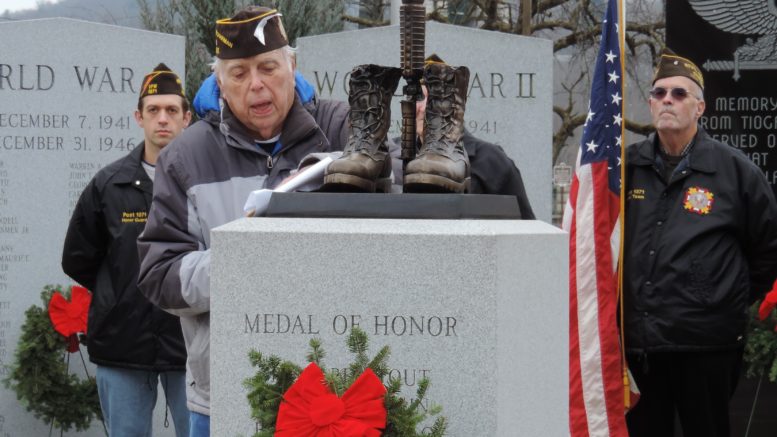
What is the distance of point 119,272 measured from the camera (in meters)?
6.34

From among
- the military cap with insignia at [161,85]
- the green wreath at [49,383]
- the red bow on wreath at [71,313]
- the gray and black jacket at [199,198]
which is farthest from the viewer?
the green wreath at [49,383]

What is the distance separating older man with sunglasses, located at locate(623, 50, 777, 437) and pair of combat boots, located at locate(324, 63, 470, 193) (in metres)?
3.00

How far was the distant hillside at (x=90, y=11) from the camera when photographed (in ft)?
58.8

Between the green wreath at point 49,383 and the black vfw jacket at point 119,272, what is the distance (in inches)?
62.4

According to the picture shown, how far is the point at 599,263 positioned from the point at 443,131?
323cm

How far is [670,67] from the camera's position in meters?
6.68

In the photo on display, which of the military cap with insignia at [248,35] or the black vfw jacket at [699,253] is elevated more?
the military cap with insignia at [248,35]

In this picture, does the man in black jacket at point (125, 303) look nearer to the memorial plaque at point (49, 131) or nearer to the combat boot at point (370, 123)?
the memorial plaque at point (49, 131)

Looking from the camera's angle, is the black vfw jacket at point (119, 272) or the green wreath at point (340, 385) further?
the black vfw jacket at point (119, 272)

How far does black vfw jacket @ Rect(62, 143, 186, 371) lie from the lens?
6184 millimetres

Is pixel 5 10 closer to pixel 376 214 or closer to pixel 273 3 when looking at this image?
pixel 273 3

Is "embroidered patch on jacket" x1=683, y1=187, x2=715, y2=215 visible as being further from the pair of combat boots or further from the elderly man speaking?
the pair of combat boots

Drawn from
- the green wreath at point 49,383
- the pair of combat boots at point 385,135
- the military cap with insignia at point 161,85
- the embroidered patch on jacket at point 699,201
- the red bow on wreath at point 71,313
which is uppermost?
the military cap with insignia at point 161,85

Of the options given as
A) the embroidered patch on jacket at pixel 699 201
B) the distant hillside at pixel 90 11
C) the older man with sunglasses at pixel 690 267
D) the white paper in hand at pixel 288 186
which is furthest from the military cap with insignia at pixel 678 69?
the distant hillside at pixel 90 11
